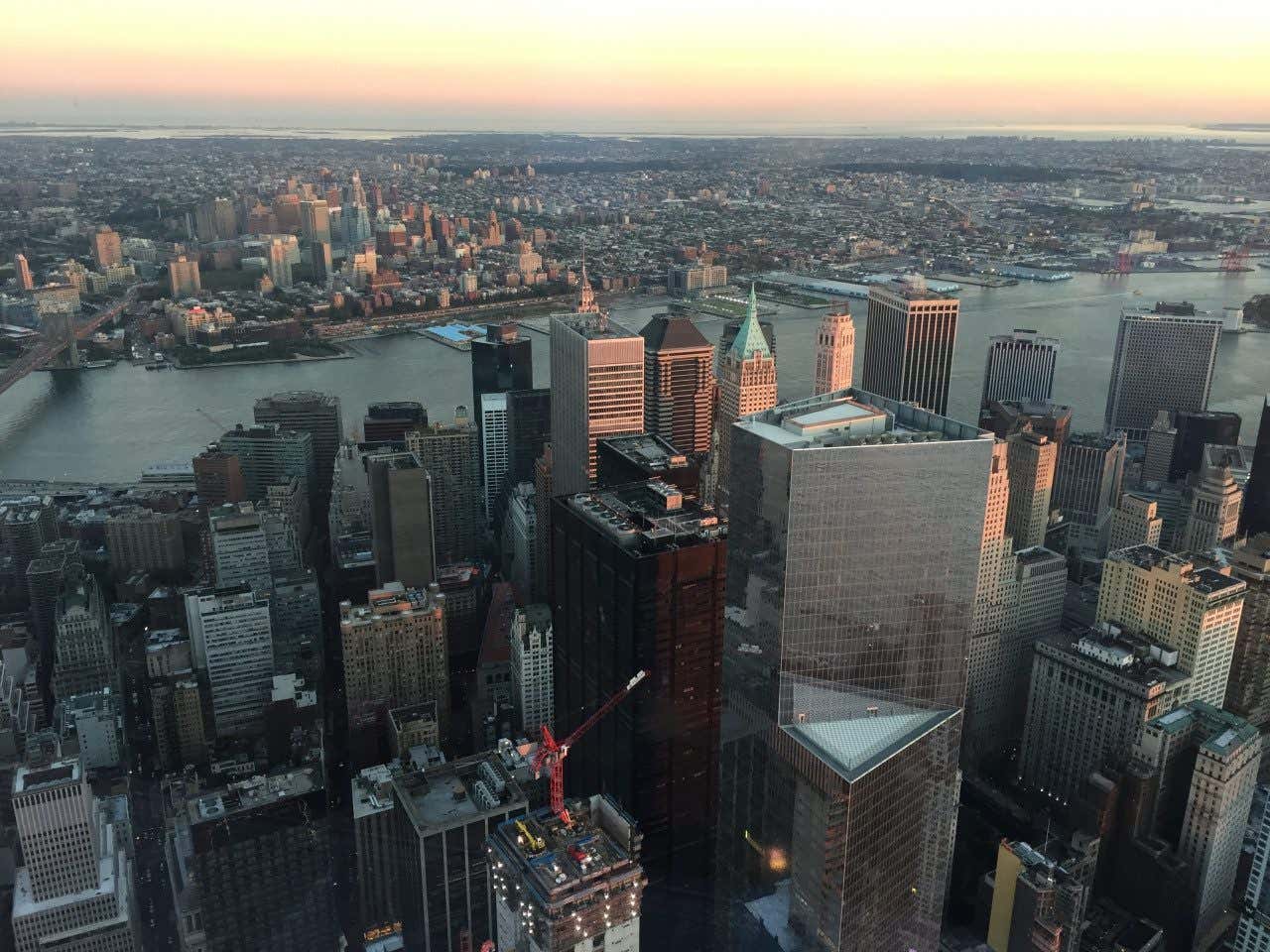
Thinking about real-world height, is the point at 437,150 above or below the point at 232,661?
above

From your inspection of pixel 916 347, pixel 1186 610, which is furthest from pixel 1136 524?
pixel 916 347

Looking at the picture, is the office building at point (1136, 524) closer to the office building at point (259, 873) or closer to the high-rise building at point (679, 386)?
the high-rise building at point (679, 386)

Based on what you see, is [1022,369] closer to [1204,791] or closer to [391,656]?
[1204,791]

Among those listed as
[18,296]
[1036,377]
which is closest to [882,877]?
[1036,377]

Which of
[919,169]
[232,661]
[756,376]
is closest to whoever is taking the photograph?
[232,661]

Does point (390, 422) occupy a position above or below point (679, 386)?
below

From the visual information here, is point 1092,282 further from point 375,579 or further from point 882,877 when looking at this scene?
point 882,877
